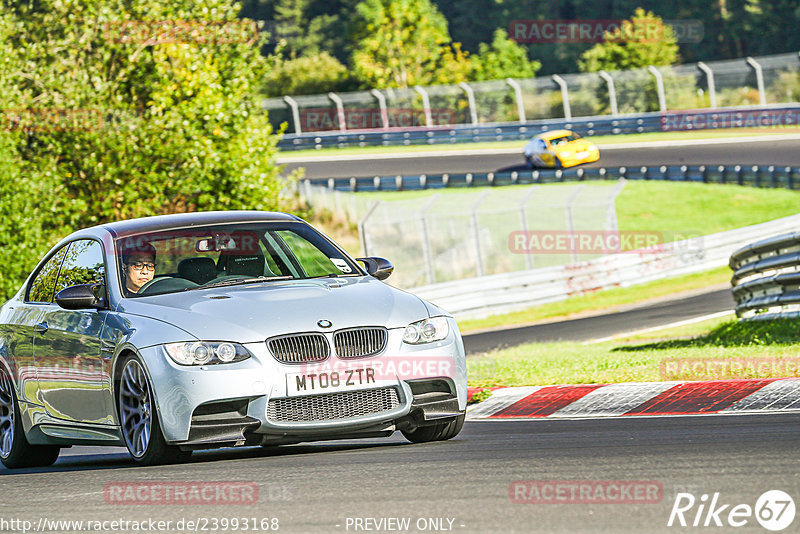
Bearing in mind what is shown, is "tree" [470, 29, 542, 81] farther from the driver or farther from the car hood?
the car hood

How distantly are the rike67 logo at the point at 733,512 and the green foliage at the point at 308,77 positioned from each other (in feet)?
248

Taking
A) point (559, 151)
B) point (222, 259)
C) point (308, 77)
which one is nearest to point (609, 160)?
point (559, 151)

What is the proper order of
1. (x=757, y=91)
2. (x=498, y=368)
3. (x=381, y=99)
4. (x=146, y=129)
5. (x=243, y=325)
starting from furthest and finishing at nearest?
1. (x=381, y=99)
2. (x=757, y=91)
3. (x=146, y=129)
4. (x=498, y=368)
5. (x=243, y=325)

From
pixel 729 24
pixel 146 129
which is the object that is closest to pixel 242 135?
pixel 146 129

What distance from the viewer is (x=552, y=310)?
90.2 ft

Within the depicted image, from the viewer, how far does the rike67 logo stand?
4461 millimetres

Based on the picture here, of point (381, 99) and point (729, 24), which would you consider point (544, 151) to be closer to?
point (381, 99)

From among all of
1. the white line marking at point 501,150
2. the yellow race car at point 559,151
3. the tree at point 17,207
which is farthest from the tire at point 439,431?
the white line marking at point 501,150

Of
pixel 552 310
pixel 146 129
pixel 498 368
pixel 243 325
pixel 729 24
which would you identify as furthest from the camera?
pixel 729 24

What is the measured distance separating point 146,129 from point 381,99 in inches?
1294

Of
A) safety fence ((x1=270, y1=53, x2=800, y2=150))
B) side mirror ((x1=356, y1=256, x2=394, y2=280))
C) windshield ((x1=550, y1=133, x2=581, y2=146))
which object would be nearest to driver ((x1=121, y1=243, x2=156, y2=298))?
side mirror ((x1=356, y1=256, x2=394, y2=280))

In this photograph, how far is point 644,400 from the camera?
8945mm

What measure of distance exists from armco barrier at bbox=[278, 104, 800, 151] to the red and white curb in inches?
1614

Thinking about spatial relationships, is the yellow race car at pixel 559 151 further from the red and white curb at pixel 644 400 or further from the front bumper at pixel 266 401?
the front bumper at pixel 266 401
